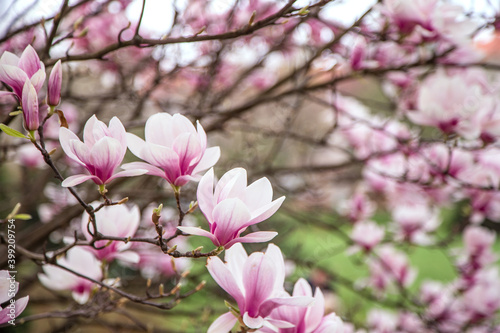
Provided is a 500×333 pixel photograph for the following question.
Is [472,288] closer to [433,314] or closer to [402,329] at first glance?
[433,314]

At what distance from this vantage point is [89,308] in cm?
99

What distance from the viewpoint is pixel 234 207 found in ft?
2.13

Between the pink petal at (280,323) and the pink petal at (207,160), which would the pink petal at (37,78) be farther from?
the pink petal at (280,323)

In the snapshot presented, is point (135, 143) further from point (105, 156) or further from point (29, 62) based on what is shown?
point (29, 62)

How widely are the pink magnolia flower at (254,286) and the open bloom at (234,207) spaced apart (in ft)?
0.14

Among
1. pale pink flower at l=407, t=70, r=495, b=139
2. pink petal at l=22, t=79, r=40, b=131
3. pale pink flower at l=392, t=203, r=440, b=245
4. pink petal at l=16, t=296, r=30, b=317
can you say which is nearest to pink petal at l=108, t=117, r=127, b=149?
pink petal at l=22, t=79, r=40, b=131

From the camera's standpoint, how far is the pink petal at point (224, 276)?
700mm

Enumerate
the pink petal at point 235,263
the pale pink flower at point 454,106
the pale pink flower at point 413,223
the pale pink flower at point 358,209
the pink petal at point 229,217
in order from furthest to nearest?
the pale pink flower at point 358,209, the pale pink flower at point 413,223, the pale pink flower at point 454,106, the pink petal at point 235,263, the pink petal at point 229,217

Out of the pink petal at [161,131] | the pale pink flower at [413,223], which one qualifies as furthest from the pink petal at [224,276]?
the pale pink flower at [413,223]

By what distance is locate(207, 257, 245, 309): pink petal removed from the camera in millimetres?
700

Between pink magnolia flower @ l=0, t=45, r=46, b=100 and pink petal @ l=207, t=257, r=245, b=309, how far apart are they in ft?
1.34

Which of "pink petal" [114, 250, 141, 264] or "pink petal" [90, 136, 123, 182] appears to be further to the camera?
"pink petal" [114, 250, 141, 264]

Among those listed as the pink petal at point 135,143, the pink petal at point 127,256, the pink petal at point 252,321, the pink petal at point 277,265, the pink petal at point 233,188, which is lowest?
the pink petal at point 252,321

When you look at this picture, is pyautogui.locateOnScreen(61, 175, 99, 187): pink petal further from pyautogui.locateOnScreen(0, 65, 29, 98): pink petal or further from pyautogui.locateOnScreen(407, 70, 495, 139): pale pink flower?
pyautogui.locateOnScreen(407, 70, 495, 139): pale pink flower
